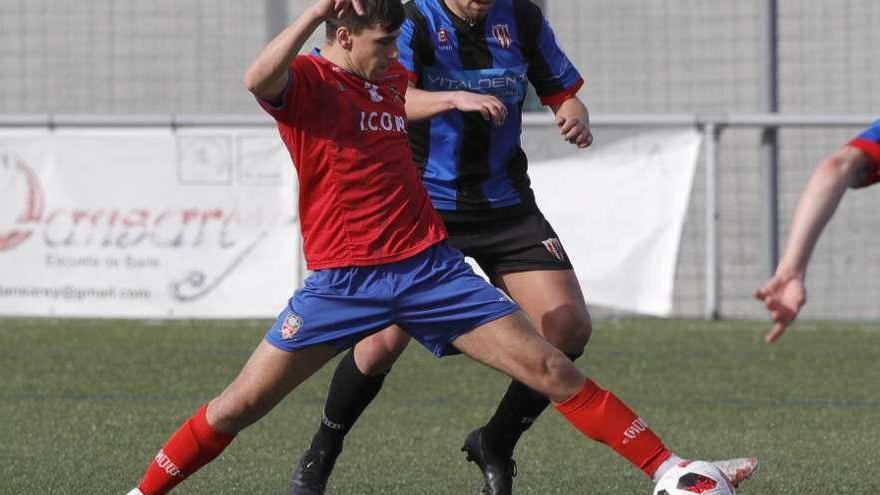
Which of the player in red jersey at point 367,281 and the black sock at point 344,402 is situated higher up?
the player in red jersey at point 367,281

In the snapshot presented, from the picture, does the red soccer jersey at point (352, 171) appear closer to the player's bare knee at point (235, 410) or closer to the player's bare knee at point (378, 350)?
the player's bare knee at point (235, 410)

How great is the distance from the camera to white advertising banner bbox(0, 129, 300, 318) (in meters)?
13.0

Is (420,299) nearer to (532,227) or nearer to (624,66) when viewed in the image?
(532,227)

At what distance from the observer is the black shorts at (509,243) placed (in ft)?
21.7

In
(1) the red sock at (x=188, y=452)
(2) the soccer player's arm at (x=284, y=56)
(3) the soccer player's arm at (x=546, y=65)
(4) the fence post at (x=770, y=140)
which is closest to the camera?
(2) the soccer player's arm at (x=284, y=56)

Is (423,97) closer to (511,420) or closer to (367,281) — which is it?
(367,281)

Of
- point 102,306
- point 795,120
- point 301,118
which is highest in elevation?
point 301,118

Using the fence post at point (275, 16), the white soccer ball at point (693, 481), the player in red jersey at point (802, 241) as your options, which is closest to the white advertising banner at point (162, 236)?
the fence post at point (275, 16)

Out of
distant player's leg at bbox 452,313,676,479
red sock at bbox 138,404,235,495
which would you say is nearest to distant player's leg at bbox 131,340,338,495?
red sock at bbox 138,404,235,495

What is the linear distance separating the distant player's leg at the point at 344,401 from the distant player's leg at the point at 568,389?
94cm

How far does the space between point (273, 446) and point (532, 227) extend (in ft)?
5.83

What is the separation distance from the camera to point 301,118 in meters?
5.48

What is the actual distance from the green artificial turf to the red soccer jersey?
1.30 meters

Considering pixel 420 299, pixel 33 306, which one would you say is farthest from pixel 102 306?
pixel 420 299
